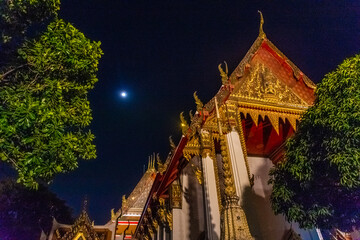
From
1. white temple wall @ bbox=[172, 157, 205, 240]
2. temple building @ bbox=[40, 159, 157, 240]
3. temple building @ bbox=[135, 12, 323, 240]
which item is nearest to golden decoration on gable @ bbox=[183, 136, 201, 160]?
temple building @ bbox=[135, 12, 323, 240]

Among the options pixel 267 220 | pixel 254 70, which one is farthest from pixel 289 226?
pixel 254 70

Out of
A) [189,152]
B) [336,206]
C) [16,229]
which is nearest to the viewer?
[336,206]

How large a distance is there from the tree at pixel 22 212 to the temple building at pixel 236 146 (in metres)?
8.81

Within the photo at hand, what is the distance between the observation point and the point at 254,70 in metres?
8.84

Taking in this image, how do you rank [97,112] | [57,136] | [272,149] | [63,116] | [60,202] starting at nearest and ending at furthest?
1. [57,136]
2. [63,116]
3. [272,149]
4. [60,202]
5. [97,112]

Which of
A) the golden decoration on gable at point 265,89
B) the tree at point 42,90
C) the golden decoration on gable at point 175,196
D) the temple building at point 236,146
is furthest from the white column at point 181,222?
the tree at point 42,90

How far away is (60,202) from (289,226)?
588 inches

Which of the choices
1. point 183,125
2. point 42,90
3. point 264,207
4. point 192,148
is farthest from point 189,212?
point 42,90

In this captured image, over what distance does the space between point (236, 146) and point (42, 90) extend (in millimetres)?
4969

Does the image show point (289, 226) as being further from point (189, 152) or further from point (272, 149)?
point (189, 152)

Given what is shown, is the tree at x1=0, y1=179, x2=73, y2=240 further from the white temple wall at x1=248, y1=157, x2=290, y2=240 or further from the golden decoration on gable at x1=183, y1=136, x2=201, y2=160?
the white temple wall at x1=248, y1=157, x2=290, y2=240

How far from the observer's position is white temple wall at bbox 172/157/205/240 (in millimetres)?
7496

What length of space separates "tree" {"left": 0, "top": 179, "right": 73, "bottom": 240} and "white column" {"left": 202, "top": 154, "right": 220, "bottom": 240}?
12.3 meters

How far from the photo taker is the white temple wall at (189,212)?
7496 millimetres
